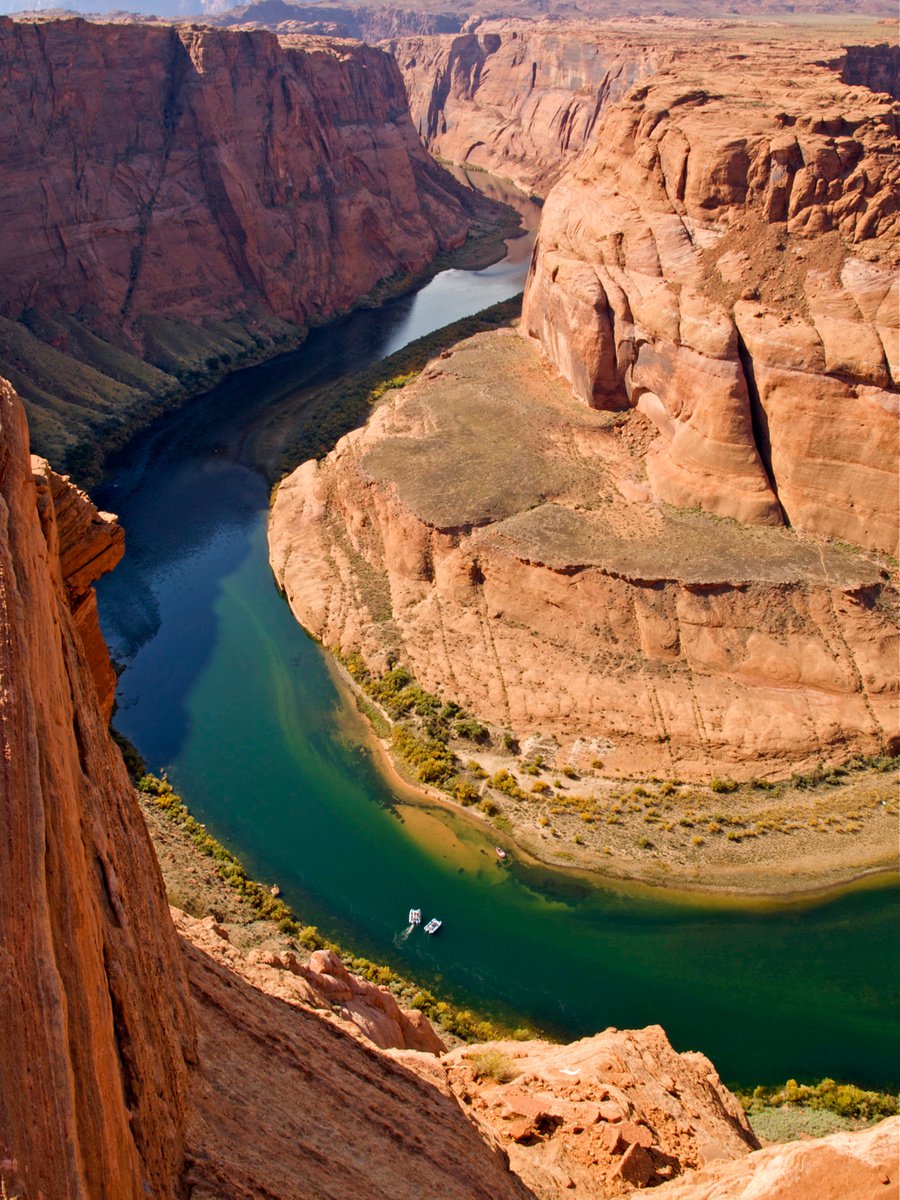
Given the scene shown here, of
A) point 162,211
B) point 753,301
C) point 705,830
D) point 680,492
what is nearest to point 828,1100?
point 705,830

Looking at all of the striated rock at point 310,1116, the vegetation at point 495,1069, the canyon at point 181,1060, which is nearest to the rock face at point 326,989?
the canyon at point 181,1060

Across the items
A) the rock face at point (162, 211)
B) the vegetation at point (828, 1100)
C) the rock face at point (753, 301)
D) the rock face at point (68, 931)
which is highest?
the rock face at point (162, 211)

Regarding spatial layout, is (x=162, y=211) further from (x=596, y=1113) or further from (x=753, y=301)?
(x=596, y=1113)

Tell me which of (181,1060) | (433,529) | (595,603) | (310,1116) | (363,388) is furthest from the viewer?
(363,388)

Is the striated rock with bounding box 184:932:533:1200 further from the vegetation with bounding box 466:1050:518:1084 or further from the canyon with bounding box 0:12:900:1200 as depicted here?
the vegetation with bounding box 466:1050:518:1084

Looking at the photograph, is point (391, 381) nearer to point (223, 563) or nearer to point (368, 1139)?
point (223, 563)

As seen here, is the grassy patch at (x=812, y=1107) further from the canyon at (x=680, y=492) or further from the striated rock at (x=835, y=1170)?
the striated rock at (x=835, y=1170)

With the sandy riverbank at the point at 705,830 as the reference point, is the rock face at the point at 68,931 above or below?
above
